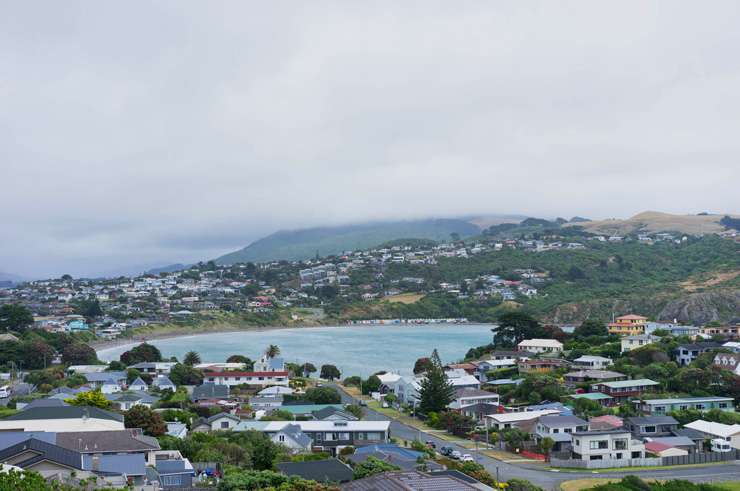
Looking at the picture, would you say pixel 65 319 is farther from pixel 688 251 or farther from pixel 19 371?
pixel 688 251

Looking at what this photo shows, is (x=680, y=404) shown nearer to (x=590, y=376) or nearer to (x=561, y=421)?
(x=590, y=376)

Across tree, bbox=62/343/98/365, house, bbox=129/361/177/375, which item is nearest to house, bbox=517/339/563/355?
house, bbox=129/361/177/375

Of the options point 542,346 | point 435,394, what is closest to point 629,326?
point 542,346

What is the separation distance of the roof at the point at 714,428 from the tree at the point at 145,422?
52.8ft

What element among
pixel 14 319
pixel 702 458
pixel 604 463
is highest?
pixel 14 319

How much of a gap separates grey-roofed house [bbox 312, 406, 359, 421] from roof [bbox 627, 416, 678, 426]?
8877 millimetres

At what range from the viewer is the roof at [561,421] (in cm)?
2222

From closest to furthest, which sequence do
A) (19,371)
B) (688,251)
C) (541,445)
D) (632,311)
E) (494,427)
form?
(541,445), (494,427), (19,371), (632,311), (688,251)

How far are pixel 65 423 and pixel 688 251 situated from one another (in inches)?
3600

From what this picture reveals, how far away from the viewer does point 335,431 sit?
2220 centimetres

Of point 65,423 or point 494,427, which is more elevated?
point 65,423

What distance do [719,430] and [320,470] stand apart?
44.3ft

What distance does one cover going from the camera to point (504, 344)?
4416 centimetres

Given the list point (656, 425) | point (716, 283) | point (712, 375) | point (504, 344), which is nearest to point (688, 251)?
point (716, 283)
